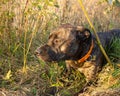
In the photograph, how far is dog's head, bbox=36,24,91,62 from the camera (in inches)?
205

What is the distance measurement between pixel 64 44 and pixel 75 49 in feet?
0.79

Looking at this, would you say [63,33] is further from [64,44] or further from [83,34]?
[83,34]

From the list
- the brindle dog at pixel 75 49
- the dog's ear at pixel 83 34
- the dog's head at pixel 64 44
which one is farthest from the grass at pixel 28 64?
the dog's ear at pixel 83 34

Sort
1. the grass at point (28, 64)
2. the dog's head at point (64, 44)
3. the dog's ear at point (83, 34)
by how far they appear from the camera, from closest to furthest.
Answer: the dog's head at point (64, 44) → the grass at point (28, 64) → the dog's ear at point (83, 34)

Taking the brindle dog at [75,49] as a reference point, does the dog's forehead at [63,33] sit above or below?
above

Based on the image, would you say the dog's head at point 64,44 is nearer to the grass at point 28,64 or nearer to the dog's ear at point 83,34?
the dog's ear at point 83,34

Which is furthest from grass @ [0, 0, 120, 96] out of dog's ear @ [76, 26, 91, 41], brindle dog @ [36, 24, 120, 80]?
dog's ear @ [76, 26, 91, 41]

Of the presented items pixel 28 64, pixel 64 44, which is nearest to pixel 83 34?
pixel 64 44

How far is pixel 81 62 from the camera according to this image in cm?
575

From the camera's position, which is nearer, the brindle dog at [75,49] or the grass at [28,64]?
the brindle dog at [75,49]

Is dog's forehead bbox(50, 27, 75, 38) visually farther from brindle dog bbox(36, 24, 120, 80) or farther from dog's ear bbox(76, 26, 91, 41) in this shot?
dog's ear bbox(76, 26, 91, 41)

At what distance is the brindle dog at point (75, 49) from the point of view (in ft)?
17.4

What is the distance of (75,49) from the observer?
5.50 m

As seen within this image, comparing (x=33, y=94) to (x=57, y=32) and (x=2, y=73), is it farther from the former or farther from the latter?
(x=57, y=32)
